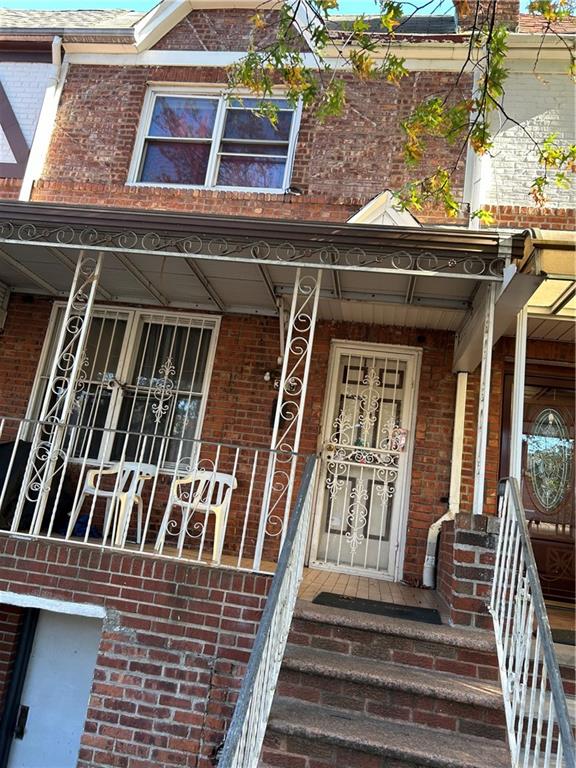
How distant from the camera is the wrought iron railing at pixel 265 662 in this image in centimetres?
199

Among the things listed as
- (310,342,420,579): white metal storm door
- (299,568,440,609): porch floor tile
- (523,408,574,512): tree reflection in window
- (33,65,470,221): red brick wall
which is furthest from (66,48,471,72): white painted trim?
(299,568,440,609): porch floor tile

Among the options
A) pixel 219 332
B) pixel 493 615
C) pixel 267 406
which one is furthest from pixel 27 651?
pixel 493 615

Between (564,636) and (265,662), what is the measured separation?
264cm

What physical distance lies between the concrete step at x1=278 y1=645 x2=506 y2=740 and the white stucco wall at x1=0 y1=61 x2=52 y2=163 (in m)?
6.69

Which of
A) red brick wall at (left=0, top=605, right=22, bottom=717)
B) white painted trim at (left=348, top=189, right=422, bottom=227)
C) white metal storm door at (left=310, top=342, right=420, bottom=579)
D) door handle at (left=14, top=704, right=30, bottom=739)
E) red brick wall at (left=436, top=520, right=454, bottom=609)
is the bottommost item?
door handle at (left=14, top=704, right=30, bottom=739)

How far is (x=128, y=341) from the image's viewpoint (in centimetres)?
609

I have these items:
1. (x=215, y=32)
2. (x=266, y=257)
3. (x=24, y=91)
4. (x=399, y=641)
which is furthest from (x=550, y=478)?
(x=24, y=91)

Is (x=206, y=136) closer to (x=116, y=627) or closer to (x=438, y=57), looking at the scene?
(x=438, y=57)

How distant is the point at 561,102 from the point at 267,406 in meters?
4.63

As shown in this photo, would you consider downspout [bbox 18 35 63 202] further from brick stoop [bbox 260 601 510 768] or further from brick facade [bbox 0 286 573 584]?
brick stoop [bbox 260 601 510 768]

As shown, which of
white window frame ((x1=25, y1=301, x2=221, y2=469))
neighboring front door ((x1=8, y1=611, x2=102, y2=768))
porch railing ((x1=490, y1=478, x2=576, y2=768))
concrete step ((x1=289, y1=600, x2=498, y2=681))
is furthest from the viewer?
white window frame ((x1=25, y1=301, x2=221, y2=469))

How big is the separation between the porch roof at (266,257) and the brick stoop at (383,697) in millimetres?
2484

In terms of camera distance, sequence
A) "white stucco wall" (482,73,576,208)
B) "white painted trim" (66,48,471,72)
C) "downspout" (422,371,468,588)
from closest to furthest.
Result: 1. "downspout" (422,371,468,588)
2. "white stucco wall" (482,73,576,208)
3. "white painted trim" (66,48,471,72)

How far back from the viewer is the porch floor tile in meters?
4.29
